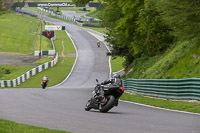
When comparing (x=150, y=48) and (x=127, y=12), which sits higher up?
(x=127, y=12)

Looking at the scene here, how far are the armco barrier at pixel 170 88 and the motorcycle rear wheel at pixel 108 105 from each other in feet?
14.5

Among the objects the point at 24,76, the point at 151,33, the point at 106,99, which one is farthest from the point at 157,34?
the point at 24,76

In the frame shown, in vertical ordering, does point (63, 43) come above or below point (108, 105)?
below

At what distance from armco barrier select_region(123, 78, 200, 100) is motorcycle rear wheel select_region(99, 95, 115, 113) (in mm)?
4419

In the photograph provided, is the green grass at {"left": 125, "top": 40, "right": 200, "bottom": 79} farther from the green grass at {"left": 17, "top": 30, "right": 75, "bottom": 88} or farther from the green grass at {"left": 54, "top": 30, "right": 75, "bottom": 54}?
the green grass at {"left": 54, "top": 30, "right": 75, "bottom": 54}

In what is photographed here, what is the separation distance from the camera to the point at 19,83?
47531 millimetres

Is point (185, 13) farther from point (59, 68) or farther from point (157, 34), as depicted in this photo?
point (59, 68)

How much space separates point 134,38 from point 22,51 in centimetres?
4555

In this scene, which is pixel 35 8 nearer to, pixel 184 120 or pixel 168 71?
pixel 168 71

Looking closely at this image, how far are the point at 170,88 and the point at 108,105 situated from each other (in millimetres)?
6465

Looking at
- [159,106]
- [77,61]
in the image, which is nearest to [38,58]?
[77,61]

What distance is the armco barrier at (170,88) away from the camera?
62.0ft

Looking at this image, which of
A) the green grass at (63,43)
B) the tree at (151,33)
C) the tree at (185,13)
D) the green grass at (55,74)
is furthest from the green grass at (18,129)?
the green grass at (63,43)

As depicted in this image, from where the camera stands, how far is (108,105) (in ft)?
51.6
